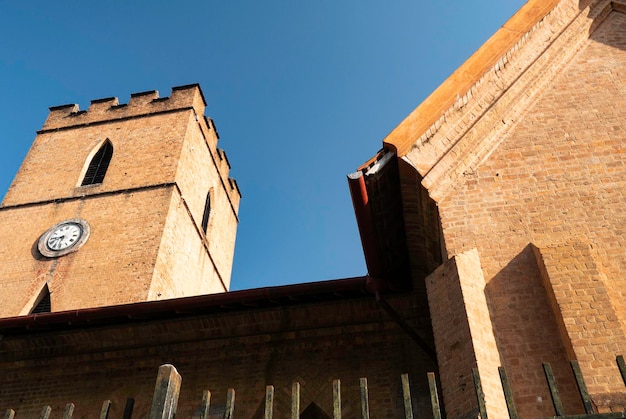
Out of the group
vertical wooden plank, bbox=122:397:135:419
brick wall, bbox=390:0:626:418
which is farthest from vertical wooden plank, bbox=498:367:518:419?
vertical wooden plank, bbox=122:397:135:419

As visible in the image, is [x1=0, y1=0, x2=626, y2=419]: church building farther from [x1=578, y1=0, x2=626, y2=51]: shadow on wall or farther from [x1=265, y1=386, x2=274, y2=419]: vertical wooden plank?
[x1=265, y1=386, x2=274, y2=419]: vertical wooden plank

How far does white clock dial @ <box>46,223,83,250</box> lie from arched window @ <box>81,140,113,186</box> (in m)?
2.14

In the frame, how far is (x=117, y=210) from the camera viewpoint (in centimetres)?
1797

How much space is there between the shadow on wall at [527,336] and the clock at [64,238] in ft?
47.3

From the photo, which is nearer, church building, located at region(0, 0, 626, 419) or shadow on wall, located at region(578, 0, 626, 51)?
church building, located at region(0, 0, 626, 419)

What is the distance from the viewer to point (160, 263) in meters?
16.3

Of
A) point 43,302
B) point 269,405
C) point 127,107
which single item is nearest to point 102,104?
point 127,107

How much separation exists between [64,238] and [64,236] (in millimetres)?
78

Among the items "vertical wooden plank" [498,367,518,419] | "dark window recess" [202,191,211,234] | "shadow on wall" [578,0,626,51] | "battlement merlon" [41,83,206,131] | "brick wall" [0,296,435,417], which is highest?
"battlement merlon" [41,83,206,131]

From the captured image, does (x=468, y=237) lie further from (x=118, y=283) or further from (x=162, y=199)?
(x=162, y=199)

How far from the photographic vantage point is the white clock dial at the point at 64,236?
56.9 feet

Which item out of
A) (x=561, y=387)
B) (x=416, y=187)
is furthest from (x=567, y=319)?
(x=416, y=187)

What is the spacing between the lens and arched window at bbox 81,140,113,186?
64.4ft

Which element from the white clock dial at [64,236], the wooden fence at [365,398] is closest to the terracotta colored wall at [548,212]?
the wooden fence at [365,398]
